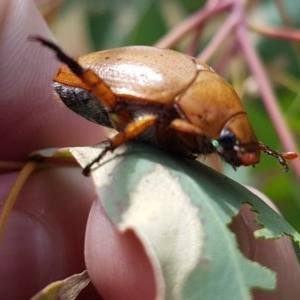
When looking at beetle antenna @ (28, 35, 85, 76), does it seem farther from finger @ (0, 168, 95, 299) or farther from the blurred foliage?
the blurred foliage

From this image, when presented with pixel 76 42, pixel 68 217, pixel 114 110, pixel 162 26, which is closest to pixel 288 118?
pixel 162 26

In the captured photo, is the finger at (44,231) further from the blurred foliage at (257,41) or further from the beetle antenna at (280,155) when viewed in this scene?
the blurred foliage at (257,41)

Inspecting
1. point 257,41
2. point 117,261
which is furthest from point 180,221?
point 257,41

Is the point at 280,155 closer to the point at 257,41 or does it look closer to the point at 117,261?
the point at 117,261

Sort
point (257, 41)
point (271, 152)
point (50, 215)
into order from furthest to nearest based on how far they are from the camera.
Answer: point (257, 41) < point (50, 215) < point (271, 152)

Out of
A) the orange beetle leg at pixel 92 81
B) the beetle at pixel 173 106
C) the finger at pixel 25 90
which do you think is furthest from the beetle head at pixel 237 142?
the finger at pixel 25 90

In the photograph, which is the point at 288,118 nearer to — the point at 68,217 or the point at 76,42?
the point at 68,217

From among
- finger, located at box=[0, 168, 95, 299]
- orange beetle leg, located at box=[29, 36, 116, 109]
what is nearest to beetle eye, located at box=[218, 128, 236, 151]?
orange beetle leg, located at box=[29, 36, 116, 109]

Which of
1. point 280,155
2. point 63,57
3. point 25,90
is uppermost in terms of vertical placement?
point 63,57
